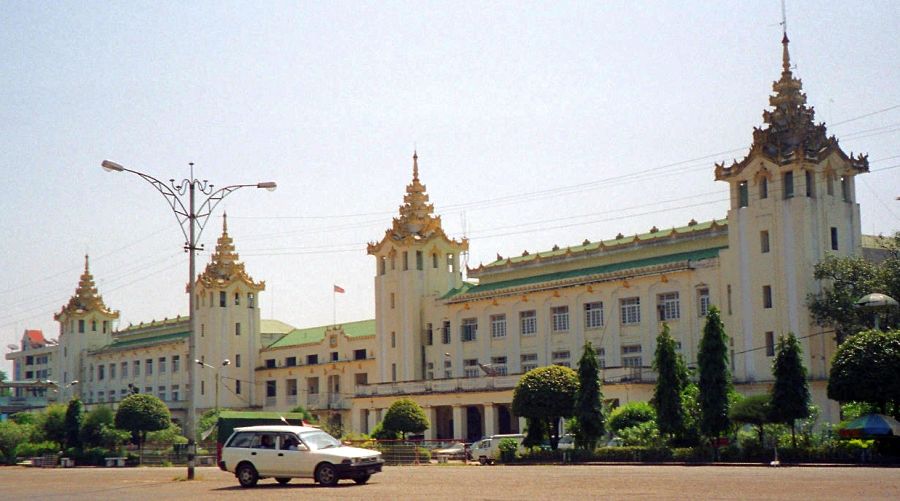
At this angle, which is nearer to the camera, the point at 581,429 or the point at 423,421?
the point at 581,429

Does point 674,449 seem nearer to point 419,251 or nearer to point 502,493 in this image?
point 502,493

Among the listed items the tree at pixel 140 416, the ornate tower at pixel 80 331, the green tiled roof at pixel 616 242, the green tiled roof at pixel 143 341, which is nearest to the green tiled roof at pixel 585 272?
the green tiled roof at pixel 616 242

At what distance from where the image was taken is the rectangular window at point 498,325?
2960 inches

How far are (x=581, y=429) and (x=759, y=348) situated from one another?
1526 centimetres

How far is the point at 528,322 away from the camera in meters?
73.6

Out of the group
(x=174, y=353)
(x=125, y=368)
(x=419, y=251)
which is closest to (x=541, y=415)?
(x=419, y=251)

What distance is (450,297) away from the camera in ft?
259

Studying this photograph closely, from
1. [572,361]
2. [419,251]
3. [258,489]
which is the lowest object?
[258,489]

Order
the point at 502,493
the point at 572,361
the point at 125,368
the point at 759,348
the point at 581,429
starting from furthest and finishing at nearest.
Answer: the point at 125,368, the point at 572,361, the point at 759,348, the point at 581,429, the point at 502,493

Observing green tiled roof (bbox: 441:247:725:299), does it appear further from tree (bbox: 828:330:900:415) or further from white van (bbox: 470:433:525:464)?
tree (bbox: 828:330:900:415)

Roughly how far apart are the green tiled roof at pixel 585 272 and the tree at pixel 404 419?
1322 centimetres

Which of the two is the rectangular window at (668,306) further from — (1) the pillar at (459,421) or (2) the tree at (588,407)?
(2) the tree at (588,407)

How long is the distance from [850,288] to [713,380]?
14.6 meters

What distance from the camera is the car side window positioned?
3278cm
